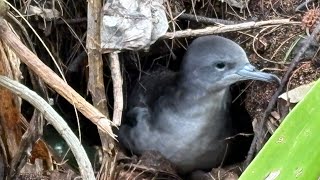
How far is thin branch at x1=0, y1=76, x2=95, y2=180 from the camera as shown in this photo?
176 cm

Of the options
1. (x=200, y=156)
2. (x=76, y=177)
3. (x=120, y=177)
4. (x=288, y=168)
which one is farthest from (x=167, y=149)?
(x=288, y=168)

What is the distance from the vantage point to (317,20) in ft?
7.52

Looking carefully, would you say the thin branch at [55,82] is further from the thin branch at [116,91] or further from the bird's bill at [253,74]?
the bird's bill at [253,74]

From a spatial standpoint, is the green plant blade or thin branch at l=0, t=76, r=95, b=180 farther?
thin branch at l=0, t=76, r=95, b=180

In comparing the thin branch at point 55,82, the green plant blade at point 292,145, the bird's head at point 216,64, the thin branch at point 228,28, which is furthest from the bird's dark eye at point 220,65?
the green plant blade at point 292,145

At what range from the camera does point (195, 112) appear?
2525 millimetres

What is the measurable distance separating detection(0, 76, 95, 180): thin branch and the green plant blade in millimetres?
622

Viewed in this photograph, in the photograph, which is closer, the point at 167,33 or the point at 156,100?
the point at 167,33

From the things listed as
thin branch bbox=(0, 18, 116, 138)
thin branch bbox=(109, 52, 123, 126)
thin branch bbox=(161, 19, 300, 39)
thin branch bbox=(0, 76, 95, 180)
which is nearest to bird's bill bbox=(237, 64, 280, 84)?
thin branch bbox=(161, 19, 300, 39)

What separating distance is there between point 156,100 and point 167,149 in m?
0.22

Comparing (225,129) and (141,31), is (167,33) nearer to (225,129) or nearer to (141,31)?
(141,31)

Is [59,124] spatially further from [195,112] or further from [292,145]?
[195,112]

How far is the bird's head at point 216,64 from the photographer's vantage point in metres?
2.37

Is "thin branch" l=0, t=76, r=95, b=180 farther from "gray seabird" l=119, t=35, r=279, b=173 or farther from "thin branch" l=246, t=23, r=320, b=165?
"gray seabird" l=119, t=35, r=279, b=173
